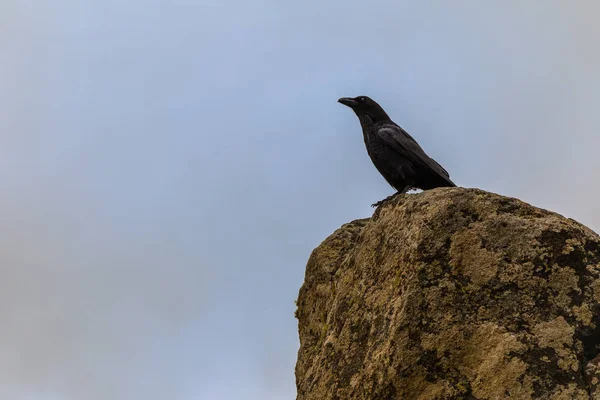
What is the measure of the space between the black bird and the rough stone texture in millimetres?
3452

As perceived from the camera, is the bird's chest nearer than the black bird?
No

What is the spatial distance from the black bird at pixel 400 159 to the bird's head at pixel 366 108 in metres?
0.11

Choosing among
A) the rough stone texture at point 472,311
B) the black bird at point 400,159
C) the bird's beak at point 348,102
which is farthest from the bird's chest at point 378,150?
the rough stone texture at point 472,311

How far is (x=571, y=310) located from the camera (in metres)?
6.04

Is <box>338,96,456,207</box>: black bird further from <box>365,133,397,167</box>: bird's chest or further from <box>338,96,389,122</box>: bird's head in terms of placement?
<box>338,96,389,122</box>: bird's head

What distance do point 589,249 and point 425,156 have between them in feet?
15.8

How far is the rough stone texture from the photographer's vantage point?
19.1 feet

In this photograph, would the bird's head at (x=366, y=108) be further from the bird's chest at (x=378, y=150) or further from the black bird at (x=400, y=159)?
the bird's chest at (x=378, y=150)

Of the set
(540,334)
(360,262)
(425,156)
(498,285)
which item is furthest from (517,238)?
(425,156)

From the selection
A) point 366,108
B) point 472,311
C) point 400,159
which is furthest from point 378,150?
point 472,311

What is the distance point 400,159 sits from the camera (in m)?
11.1

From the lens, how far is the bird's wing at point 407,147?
35.4ft

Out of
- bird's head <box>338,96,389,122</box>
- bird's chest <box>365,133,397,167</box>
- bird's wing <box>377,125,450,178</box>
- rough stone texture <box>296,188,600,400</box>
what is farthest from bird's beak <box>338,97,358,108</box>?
rough stone texture <box>296,188,600,400</box>

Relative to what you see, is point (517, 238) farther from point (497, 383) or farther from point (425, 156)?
point (425, 156)
